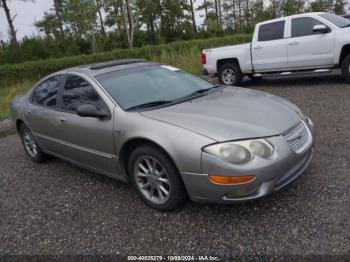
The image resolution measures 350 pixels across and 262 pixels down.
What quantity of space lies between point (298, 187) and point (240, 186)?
1012 millimetres

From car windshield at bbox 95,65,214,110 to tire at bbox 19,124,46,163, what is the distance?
1.88m

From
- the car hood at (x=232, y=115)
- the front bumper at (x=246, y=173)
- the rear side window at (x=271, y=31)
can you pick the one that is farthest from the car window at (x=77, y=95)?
the rear side window at (x=271, y=31)

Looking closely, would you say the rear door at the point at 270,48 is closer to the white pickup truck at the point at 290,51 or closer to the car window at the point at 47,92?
the white pickup truck at the point at 290,51

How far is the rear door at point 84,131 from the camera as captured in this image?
11.7 feet

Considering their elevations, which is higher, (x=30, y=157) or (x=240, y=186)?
(x=240, y=186)

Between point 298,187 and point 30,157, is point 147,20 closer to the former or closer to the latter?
point 30,157

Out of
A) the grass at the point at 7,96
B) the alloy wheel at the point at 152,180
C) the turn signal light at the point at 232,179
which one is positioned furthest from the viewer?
the grass at the point at 7,96

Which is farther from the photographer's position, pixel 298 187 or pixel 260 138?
pixel 298 187

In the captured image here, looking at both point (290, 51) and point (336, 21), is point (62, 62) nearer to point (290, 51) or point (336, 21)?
point (290, 51)

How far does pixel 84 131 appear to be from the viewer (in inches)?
148

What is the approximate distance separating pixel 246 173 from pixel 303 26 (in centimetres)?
666

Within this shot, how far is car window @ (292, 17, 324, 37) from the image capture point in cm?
798

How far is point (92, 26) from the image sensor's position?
2253cm

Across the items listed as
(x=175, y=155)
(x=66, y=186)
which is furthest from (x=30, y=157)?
(x=175, y=155)
